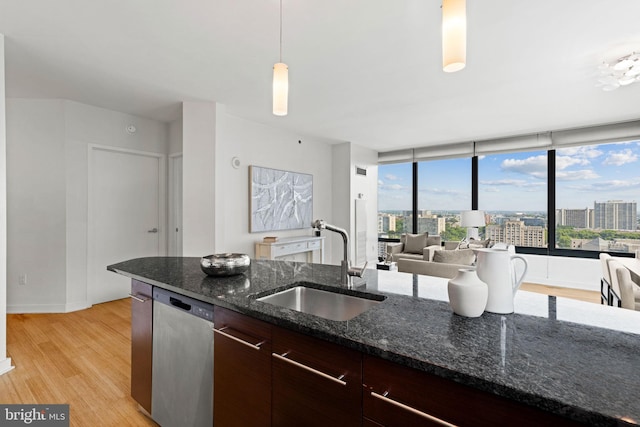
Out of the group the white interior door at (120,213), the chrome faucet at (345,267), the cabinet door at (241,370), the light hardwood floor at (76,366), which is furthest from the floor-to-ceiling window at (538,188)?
the cabinet door at (241,370)

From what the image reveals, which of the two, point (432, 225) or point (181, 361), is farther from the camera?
point (432, 225)

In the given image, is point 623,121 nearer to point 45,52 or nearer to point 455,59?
point 455,59

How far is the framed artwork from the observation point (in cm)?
475

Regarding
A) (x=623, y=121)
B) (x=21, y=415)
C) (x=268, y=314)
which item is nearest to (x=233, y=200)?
(x=21, y=415)

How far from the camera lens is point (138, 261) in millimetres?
2209

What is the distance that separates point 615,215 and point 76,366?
7.02 metres

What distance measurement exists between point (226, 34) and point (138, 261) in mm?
1774

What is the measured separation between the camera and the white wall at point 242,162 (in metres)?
3.93

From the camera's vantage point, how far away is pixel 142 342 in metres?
1.81

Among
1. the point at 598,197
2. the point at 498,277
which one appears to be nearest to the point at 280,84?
the point at 498,277

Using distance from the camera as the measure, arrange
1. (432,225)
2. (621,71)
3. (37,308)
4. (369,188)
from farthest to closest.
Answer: (369,188), (432,225), (37,308), (621,71)

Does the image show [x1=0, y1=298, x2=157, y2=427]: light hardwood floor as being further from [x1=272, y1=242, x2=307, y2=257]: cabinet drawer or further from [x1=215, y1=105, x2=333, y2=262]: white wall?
[x1=272, y1=242, x2=307, y2=257]: cabinet drawer
